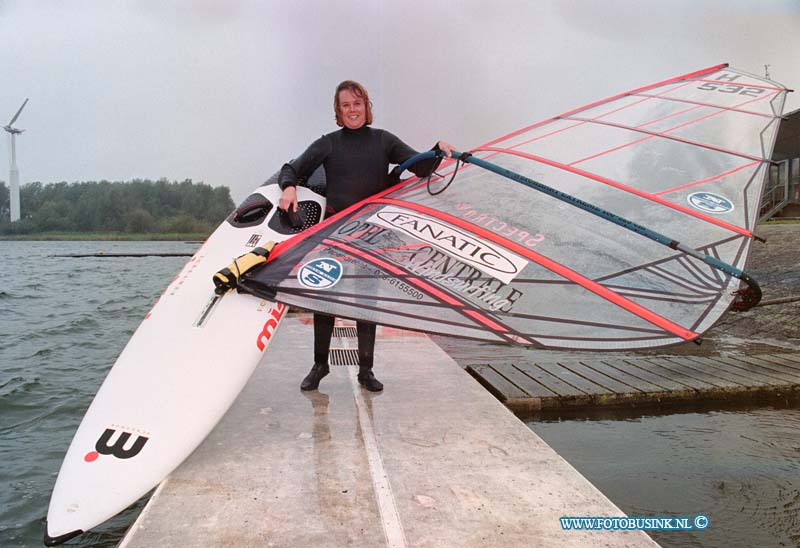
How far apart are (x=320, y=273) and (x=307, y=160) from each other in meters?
0.87

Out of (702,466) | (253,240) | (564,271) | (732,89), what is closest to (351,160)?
(253,240)

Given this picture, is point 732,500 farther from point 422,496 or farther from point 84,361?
point 84,361

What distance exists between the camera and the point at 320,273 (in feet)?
8.37

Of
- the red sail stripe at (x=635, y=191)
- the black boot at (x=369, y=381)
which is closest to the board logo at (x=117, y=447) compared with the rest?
the black boot at (x=369, y=381)

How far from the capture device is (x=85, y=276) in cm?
1850

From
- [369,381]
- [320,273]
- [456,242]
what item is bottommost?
[369,381]

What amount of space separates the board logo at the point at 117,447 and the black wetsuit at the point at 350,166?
3.88ft

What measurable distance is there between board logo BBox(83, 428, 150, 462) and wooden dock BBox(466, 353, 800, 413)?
86.1 inches

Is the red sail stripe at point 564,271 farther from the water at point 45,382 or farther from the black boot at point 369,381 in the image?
the water at point 45,382

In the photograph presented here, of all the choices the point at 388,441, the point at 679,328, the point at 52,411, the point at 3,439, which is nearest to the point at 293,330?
the point at 52,411

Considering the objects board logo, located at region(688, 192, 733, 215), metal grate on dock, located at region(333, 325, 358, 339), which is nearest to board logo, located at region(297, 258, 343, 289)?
board logo, located at region(688, 192, 733, 215)

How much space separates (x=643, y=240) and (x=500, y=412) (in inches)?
44.7

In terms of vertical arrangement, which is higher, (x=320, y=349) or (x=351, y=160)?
(x=351, y=160)

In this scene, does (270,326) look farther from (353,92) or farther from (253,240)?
(353,92)
